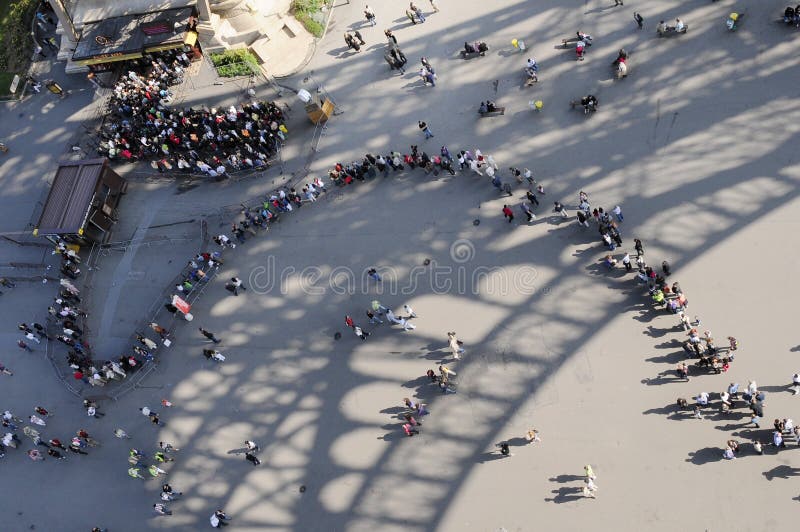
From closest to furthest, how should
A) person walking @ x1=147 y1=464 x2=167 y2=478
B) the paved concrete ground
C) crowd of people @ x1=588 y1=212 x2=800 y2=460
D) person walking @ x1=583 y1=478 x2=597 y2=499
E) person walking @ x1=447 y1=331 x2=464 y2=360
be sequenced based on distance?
crowd of people @ x1=588 y1=212 x2=800 y2=460 → person walking @ x1=583 y1=478 x2=597 y2=499 → the paved concrete ground → person walking @ x1=447 y1=331 x2=464 y2=360 → person walking @ x1=147 y1=464 x2=167 y2=478

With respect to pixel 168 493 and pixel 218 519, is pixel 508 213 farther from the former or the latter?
pixel 168 493

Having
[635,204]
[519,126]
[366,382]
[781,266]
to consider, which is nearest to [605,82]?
[519,126]

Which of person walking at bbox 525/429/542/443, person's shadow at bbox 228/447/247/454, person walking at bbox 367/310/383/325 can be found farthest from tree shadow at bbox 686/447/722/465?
person's shadow at bbox 228/447/247/454

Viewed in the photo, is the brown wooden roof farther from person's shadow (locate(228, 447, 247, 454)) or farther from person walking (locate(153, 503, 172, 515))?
person walking (locate(153, 503, 172, 515))

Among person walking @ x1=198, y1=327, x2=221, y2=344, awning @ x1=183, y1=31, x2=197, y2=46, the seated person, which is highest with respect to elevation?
awning @ x1=183, y1=31, x2=197, y2=46

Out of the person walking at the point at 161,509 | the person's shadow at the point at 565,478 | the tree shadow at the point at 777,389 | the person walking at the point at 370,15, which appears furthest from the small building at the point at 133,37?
the tree shadow at the point at 777,389

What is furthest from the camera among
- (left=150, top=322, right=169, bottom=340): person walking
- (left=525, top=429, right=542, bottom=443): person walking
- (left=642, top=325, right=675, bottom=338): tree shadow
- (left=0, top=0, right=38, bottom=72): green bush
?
(left=0, top=0, right=38, bottom=72): green bush
